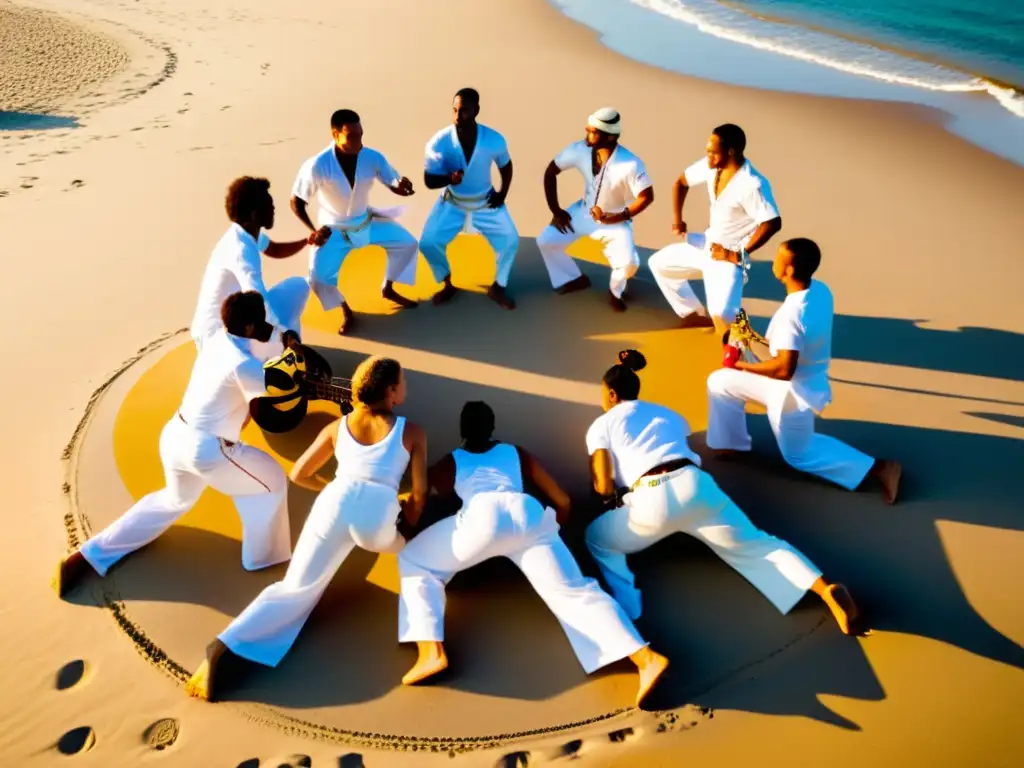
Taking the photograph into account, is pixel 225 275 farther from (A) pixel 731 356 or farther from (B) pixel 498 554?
(A) pixel 731 356

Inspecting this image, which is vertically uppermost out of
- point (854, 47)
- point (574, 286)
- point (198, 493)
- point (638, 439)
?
point (854, 47)

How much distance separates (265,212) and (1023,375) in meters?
5.60

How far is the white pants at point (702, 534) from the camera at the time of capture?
4281mm

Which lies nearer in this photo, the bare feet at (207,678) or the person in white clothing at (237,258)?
the bare feet at (207,678)

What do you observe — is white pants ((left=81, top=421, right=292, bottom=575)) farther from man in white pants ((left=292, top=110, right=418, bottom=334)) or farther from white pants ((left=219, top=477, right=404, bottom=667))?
man in white pants ((left=292, top=110, right=418, bottom=334))

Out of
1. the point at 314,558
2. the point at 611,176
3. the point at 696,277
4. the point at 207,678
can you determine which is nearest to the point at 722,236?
the point at 696,277

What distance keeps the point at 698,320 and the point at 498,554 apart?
10.8ft

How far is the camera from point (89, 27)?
14.6m

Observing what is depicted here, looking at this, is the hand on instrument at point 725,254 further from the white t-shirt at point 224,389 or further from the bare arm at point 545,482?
the white t-shirt at point 224,389

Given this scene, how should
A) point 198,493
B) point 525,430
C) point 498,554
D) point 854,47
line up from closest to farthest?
point 498,554, point 198,493, point 525,430, point 854,47

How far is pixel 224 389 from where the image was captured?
4406mm

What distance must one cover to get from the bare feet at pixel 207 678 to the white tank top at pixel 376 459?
102 centimetres

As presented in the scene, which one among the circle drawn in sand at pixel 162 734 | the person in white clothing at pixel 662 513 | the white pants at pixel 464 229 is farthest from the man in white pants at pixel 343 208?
the circle drawn in sand at pixel 162 734

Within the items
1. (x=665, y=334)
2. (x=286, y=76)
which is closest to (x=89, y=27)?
(x=286, y=76)
